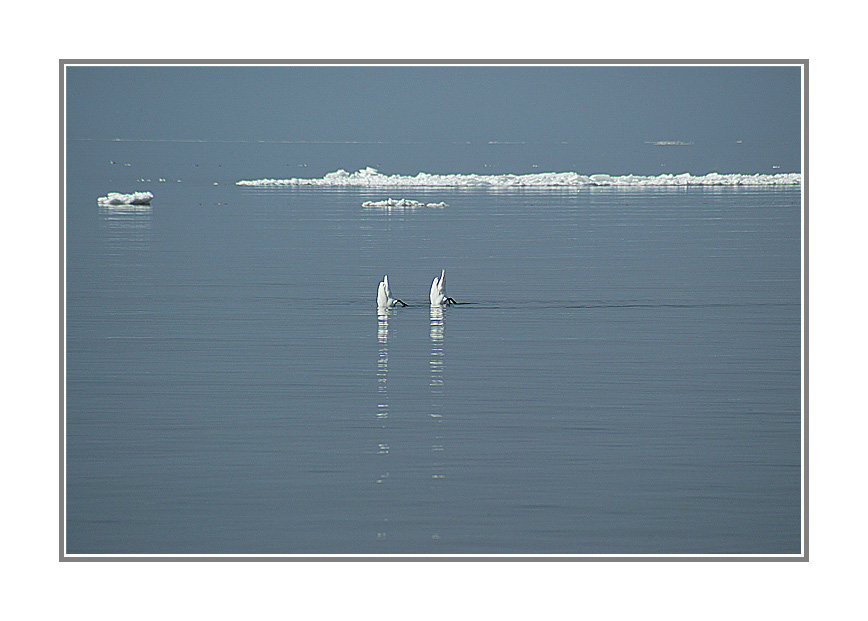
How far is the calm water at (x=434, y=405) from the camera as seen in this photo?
9.54 meters

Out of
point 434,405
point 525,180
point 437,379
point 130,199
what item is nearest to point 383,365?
point 437,379

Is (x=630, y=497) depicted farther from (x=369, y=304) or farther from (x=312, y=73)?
(x=369, y=304)

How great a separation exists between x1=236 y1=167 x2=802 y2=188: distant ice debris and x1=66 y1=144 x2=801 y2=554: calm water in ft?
149

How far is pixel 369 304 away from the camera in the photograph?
2083 cm

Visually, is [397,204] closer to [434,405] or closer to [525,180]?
[525,180]

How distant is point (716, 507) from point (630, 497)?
64 centimetres

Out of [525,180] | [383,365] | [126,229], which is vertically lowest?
[383,365]

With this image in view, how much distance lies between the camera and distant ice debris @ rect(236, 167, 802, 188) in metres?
72.4

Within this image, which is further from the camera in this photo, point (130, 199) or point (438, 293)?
point (130, 199)

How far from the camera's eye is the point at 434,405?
13.0 m

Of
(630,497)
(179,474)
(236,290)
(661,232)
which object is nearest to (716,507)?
(630,497)

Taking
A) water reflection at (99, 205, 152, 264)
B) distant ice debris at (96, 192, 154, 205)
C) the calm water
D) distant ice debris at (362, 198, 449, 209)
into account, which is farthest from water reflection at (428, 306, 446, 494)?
distant ice debris at (362, 198, 449, 209)

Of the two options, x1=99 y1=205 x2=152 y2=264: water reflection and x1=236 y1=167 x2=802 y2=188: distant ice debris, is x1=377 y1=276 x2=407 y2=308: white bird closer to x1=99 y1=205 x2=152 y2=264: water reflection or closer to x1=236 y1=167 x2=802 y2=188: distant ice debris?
x1=99 y1=205 x2=152 y2=264: water reflection

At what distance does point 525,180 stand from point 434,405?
65870mm
